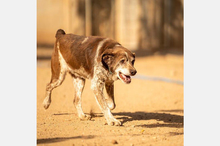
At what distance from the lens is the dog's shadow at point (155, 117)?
623cm

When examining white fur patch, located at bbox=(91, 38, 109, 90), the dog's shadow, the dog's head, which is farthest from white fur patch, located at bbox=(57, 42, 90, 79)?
the dog's shadow

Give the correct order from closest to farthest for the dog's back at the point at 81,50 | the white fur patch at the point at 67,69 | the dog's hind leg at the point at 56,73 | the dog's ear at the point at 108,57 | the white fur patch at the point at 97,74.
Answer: the dog's ear at the point at 108,57, the white fur patch at the point at 97,74, the dog's back at the point at 81,50, the white fur patch at the point at 67,69, the dog's hind leg at the point at 56,73

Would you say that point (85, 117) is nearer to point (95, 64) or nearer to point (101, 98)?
point (101, 98)

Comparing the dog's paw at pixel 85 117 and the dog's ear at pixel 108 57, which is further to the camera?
the dog's paw at pixel 85 117

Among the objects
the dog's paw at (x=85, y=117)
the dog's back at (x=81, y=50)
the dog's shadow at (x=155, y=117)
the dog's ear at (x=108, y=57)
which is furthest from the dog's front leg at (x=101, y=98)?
the dog's paw at (x=85, y=117)

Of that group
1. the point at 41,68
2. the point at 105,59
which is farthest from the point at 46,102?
the point at 41,68

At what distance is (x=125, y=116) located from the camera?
22.2 ft

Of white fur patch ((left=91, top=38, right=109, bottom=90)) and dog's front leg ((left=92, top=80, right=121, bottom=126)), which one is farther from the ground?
white fur patch ((left=91, top=38, right=109, bottom=90))

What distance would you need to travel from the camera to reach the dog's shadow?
623cm

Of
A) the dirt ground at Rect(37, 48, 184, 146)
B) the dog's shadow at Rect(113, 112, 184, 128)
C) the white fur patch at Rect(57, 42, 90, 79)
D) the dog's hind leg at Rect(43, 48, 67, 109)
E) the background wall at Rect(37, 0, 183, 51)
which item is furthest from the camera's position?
the background wall at Rect(37, 0, 183, 51)

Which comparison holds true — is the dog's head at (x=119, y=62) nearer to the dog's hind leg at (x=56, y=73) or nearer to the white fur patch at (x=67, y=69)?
the white fur patch at (x=67, y=69)

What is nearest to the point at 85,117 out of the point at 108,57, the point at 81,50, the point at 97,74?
the point at 97,74

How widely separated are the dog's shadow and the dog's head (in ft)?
2.98

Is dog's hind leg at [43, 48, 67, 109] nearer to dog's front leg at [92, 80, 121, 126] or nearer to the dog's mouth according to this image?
dog's front leg at [92, 80, 121, 126]
